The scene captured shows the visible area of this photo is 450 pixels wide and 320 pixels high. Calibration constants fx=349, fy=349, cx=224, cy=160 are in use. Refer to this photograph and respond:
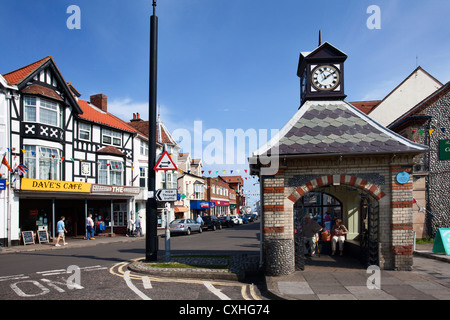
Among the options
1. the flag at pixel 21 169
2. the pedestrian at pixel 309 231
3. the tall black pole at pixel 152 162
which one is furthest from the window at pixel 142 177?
the pedestrian at pixel 309 231

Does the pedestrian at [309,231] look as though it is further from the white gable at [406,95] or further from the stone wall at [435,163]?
the white gable at [406,95]

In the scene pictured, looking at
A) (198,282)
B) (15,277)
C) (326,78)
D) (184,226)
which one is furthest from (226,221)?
(198,282)

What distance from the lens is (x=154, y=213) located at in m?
12.0

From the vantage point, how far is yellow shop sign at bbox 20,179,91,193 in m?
19.9

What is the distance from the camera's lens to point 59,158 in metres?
23.3

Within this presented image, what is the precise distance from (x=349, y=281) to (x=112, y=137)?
24.5m

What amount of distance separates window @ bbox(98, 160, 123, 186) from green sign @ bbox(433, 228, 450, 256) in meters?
22.5

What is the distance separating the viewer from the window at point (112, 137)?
28.1 m

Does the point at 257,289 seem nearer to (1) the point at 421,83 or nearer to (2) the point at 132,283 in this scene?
Result: (2) the point at 132,283

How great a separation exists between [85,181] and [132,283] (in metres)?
18.5

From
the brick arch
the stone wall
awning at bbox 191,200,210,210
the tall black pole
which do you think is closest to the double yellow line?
the tall black pole

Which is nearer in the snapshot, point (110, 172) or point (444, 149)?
point (444, 149)

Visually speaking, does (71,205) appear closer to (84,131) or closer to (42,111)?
(84,131)

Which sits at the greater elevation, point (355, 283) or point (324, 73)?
point (324, 73)
